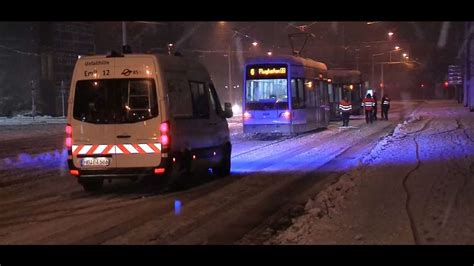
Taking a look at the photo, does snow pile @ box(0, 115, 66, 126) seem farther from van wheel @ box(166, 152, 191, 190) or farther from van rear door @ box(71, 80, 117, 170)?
van wheel @ box(166, 152, 191, 190)

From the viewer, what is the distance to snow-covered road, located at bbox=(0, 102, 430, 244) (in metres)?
8.19

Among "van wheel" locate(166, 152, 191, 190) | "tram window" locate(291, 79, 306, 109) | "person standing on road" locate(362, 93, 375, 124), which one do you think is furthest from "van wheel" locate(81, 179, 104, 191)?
"person standing on road" locate(362, 93, 375, 124)

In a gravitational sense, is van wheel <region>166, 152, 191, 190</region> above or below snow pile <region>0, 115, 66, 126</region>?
below

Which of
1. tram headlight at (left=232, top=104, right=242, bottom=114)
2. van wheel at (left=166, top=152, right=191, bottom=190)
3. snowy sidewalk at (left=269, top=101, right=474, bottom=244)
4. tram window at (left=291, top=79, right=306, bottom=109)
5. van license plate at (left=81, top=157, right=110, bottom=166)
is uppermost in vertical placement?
tram window at (left=291, top=79, right=306, bottom=109)

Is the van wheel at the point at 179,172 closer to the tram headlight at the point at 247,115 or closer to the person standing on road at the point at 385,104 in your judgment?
the tram headlight at the point at 247,115

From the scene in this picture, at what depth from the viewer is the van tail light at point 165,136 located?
1133 cm

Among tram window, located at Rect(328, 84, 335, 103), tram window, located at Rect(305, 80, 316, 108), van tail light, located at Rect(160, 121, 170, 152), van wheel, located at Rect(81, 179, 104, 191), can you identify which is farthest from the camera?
tram window, located at Rect(328, 84, 335, 103)

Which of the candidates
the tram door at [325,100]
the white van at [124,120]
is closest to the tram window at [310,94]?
the tram door at [325,100]

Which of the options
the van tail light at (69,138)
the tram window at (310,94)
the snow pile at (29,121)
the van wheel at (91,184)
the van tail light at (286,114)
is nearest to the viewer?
the van tail light at (69,138)

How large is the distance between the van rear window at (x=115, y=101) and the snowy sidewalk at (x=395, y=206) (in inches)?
138

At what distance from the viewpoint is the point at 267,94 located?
26031mm

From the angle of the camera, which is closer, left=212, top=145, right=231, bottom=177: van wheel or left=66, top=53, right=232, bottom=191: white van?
left=66, top=53, right=232, bottom=191: white van

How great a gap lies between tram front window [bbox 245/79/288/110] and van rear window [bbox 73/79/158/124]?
14.7 metres
